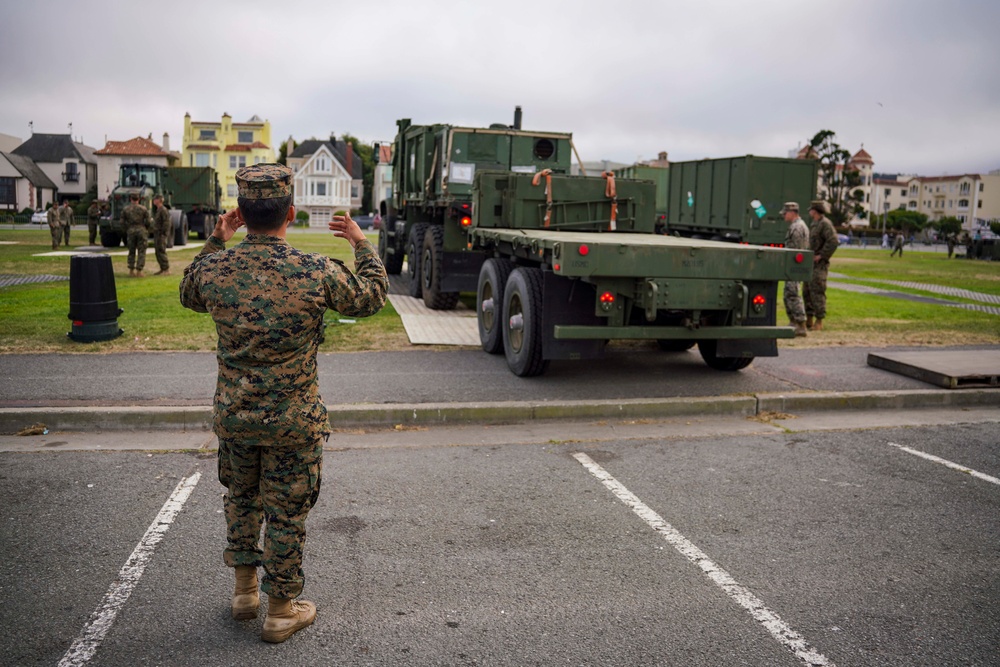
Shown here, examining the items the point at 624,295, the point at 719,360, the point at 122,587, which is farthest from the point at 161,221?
the point at 122,587

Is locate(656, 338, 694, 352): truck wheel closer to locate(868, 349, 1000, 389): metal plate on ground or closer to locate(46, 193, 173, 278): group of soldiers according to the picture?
locate(868, 349, 1000, 389): metal plate on ground

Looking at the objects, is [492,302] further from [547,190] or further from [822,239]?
[822,239]

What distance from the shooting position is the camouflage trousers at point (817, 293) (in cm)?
1289

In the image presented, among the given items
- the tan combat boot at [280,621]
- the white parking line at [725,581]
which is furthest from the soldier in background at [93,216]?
the tan combat boot at [280,621]

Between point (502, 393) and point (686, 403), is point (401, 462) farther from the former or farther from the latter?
point (686, 403)

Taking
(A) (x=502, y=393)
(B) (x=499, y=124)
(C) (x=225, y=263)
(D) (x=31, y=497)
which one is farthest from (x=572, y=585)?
(B) (x=499, y=124)

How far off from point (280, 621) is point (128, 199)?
2807 cm

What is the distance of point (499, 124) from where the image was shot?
48.4ft

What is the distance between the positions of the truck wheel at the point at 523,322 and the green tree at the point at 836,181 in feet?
223

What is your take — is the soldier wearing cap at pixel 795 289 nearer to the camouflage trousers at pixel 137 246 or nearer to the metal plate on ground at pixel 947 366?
the metal plate on ground at pixel 947 366

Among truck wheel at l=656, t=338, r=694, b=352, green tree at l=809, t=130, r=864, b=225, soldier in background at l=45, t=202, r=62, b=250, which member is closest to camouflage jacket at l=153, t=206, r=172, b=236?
truck wheel at l=656, t=338, r=694, b=352

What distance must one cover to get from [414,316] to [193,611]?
952 cm

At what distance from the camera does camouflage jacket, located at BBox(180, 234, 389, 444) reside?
3.55 metres

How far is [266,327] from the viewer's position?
3.54 metres
